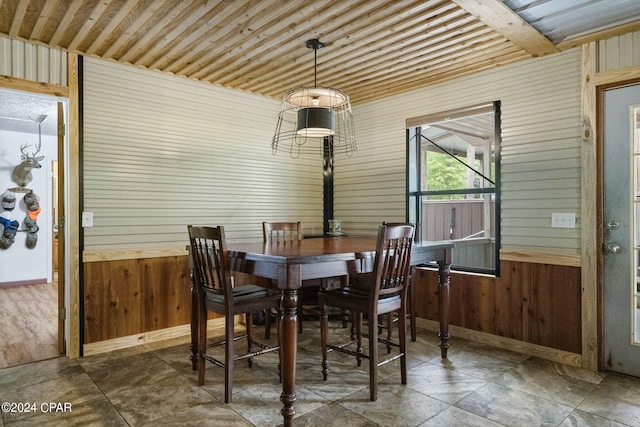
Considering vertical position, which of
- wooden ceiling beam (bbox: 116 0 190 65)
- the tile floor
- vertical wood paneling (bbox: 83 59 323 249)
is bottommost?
the tile floor

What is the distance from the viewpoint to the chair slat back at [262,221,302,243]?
3727 millimetres

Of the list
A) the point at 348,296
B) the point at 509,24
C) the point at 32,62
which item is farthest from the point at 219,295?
the point at 509,24

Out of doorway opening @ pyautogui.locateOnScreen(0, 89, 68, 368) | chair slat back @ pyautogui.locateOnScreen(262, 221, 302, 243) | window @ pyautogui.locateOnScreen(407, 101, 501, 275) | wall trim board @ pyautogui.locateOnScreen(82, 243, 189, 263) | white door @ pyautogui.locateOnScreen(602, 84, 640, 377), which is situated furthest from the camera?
doorway opening @ pyautogui.locateOnScreen(0, 89, 68, 368)

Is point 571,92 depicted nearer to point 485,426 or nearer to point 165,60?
point 485,426

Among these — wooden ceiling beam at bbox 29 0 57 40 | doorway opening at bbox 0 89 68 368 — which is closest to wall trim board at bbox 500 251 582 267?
wooden ceiling beam at bbox 29 0 57 40

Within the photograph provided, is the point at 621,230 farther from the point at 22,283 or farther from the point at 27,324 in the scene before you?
the point at 22,283

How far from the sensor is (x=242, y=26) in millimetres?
2906

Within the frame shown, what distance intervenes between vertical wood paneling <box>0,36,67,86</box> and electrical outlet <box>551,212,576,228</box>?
13.5 feet

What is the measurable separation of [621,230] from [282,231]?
2.87m

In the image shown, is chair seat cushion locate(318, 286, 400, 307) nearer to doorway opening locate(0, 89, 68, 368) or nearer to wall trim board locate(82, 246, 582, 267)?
wall trim board locate(82, 246, 582, 267)

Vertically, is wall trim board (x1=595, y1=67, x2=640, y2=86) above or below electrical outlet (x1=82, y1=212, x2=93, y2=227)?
above

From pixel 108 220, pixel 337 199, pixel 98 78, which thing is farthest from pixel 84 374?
pixel 337 199

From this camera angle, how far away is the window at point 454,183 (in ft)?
13.9

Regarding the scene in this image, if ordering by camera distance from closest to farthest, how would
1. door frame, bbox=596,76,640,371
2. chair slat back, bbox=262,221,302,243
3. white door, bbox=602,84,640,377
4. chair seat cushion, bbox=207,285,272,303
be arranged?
chair seat cushion, bbox=207,285,272,303 → white door, bbox=602,84,640,377 → door frame, bbox=596,76,640,371 → chair slat back, bbox=262,221,302,243
